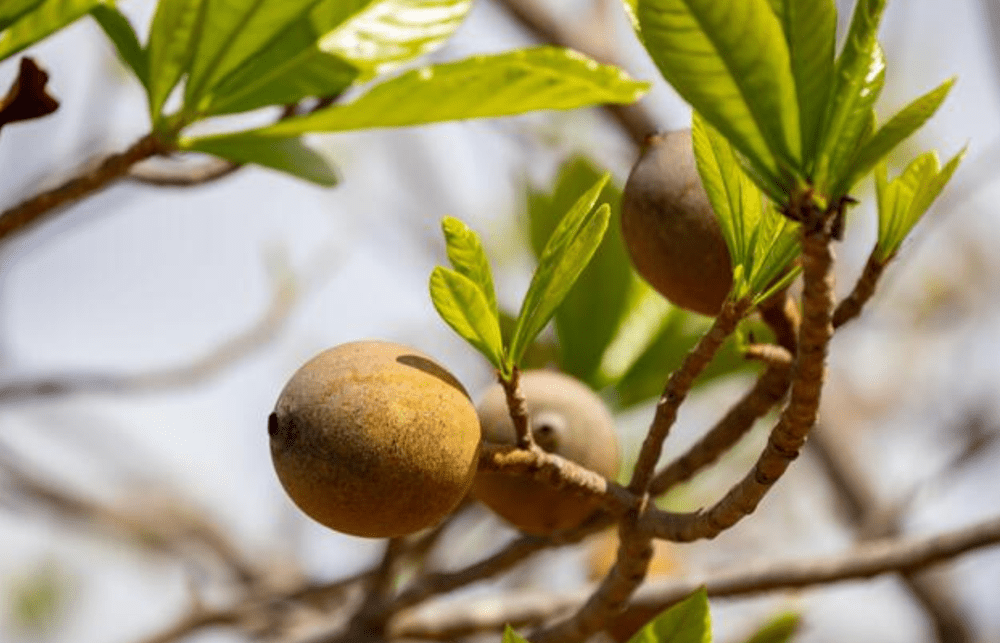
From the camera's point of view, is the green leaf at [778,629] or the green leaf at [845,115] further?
the green leaf at [778,629]

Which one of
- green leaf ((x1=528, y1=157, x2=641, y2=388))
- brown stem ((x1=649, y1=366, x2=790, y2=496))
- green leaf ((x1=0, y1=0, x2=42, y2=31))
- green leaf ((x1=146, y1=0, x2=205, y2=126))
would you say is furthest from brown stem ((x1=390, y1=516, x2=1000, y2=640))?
green leaf ((x1=0, y1=0, x2=42, y2=31))

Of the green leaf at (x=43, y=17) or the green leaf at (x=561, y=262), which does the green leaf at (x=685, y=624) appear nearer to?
the green leaf at (x=561, y=262)

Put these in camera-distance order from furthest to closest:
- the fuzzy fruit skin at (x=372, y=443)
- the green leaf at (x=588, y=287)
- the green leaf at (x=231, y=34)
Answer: the green leaf at (x=588, y=287) < the green leaf at (x=231, y=34) < the fuzzy fruit skin at (x=372, y=443)

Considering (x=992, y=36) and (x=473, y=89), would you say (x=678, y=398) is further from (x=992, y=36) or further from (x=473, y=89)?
(x=992, y=36)

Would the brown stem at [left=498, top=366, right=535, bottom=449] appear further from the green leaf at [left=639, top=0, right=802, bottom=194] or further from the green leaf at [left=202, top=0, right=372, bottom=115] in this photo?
the green leaf at [left=202, top=0, right=372, bottom=115]

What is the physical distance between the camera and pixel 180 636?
1825 millimetres

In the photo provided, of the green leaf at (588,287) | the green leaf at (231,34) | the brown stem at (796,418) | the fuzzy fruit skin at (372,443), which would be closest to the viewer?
the brown stem at (796,418)

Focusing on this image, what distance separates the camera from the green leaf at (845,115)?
74 centimetres

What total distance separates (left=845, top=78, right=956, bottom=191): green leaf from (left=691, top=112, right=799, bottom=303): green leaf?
0.40ft

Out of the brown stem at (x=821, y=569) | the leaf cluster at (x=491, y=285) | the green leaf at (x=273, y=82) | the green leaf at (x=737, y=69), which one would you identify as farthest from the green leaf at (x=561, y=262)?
the brown stem at (x=821, y=569)

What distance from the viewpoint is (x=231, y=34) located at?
1.12 m

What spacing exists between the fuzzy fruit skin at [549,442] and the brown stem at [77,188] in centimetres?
34

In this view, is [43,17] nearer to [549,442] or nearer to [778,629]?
[549,442]

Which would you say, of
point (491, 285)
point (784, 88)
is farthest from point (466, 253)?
point (784, 88)
